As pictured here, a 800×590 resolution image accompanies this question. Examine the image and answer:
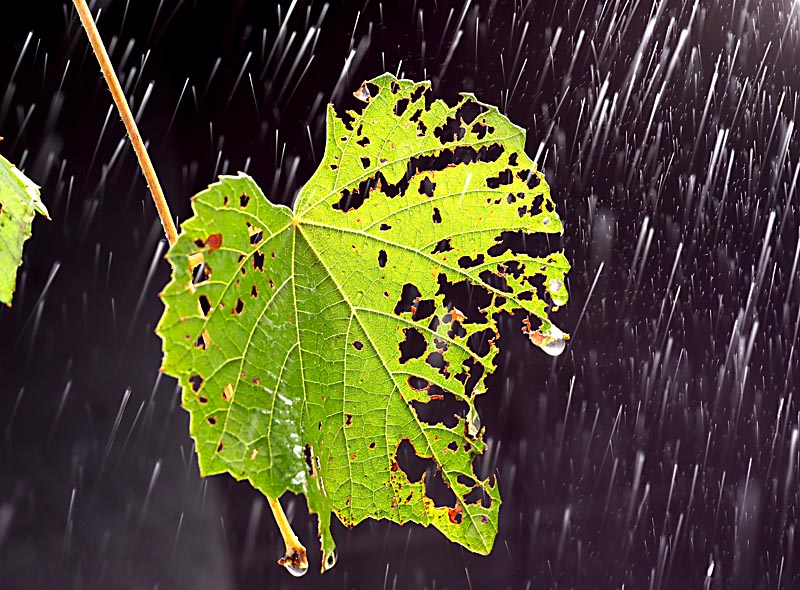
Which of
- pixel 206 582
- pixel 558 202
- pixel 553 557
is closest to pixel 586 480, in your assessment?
pixel 553 557

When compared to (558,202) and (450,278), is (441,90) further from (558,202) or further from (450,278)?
(450,278)

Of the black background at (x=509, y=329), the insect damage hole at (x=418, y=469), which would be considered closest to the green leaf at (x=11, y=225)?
the black background at (x=509, y=329)

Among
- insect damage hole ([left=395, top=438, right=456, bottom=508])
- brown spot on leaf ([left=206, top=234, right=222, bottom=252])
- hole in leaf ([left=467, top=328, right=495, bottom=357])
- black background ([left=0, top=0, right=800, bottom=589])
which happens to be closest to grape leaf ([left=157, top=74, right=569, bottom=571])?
brown spot on leaf ([left=206, top=234, right=222, bottom=252])

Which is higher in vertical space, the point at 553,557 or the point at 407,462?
the point at 407,462

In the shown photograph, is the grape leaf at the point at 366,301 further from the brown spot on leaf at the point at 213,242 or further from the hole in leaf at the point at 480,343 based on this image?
the hole in leaf at the point at 480,343

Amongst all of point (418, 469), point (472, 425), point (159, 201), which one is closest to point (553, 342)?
point (472, 425)

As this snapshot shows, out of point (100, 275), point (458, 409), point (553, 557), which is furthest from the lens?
point (553, 557)

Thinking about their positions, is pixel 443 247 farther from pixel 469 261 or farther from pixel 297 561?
pixel 297 561
